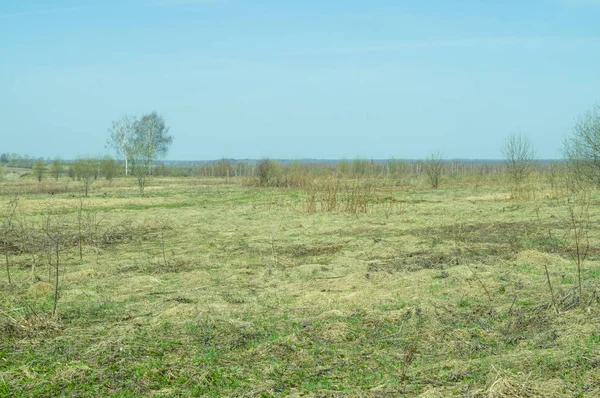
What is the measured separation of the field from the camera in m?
4.72

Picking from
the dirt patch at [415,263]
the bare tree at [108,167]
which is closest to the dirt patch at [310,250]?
the dirt patch at [415,263]

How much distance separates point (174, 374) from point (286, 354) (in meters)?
1.06

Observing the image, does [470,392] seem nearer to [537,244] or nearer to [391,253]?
[391,253]

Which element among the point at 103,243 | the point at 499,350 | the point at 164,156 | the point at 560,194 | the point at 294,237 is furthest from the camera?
the point at 164,156

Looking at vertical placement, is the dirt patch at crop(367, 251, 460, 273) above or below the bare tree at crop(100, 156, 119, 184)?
below

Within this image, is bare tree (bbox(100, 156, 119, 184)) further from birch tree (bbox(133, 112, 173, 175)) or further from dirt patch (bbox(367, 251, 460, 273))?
dirt patch (bbox(367, 251, 460, 273))

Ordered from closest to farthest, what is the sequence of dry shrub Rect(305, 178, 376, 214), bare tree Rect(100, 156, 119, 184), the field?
1. the field
2. dry shrub Rect(305, 178, 376, 214)
3. bare tree Rect(100, 156, 119, 184)

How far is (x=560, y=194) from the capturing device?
81.3 ft

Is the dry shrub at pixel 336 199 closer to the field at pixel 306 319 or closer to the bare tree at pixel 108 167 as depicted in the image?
the field at pixel 306 319

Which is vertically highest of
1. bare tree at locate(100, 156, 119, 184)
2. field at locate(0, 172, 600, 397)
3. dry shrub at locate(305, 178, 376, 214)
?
bare tree at locate(100, 156, 119, 184)

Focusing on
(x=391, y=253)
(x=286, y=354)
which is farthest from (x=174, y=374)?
(x=391, y=253)

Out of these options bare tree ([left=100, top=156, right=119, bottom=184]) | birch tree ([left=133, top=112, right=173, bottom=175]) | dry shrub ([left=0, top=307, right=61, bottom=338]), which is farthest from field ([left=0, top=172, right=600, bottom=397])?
birch tree ([left=133, top=112, right=173, bottom=175])

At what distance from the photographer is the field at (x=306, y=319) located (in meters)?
4.72

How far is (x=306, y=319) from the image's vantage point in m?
6.55
